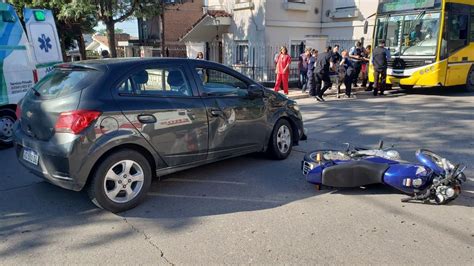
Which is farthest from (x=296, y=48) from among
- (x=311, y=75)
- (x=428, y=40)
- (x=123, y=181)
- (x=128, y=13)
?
(x=123, y=181)

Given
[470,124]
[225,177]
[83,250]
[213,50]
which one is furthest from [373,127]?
[213,50]

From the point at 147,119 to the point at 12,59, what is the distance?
3.86 m

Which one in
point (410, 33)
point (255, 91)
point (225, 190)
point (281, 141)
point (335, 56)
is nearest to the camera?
point (225, 190)

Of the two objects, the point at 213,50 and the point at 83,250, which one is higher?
the point at 213,50

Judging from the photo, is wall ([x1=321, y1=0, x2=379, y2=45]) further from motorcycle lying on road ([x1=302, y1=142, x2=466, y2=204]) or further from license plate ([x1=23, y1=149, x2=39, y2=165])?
license plate ([x1=23, y1=149, x2=39, y2=165])

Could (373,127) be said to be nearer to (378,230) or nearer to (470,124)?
(470,124)

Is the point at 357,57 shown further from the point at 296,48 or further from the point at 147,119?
the point at 147,119

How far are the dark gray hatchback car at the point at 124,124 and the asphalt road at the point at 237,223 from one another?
15.3 inches

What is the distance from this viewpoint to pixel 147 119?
4.23 metres

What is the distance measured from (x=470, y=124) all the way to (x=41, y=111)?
27.3 ft

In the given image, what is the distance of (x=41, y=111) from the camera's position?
4078 mm

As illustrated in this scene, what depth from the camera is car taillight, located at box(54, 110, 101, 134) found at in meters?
3.79

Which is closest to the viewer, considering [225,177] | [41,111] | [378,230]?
[378,230]

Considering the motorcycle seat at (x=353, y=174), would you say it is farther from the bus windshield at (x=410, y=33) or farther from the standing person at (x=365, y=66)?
the standing person at (x=365, y=66)
